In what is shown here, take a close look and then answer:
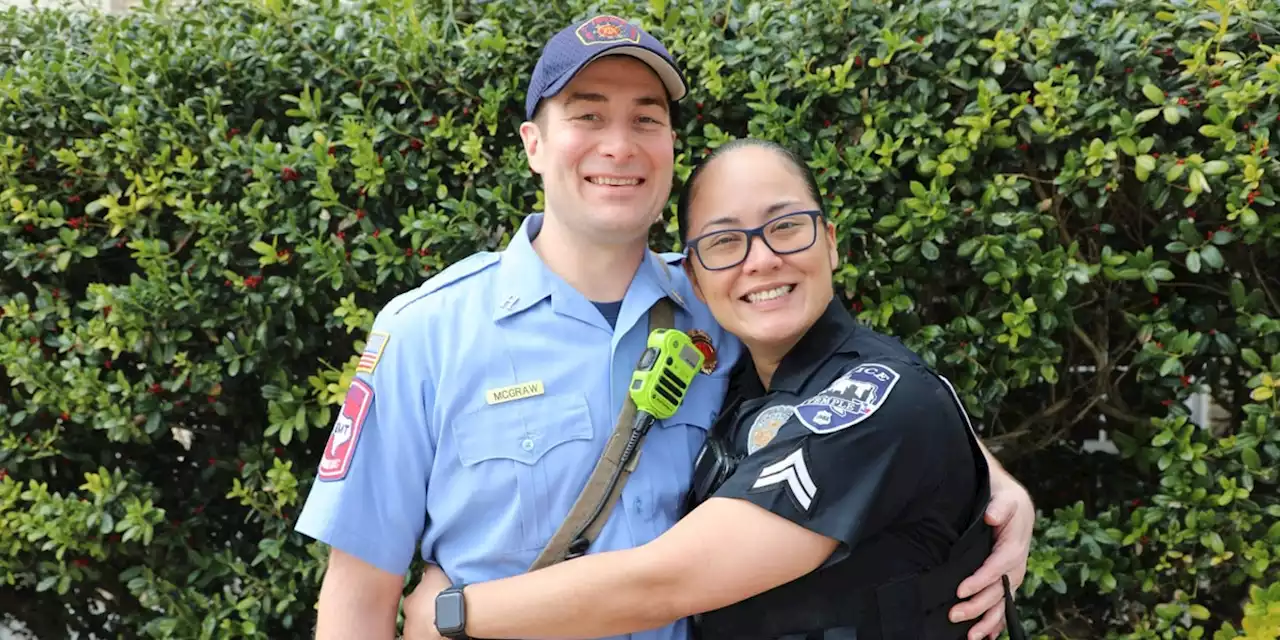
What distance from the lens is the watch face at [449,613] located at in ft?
6.15

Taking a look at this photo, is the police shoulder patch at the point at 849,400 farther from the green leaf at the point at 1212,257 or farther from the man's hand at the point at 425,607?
the green leaf at the point at 1212,257

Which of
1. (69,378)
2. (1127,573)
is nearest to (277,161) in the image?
(69,378)

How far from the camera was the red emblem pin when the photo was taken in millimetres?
2182

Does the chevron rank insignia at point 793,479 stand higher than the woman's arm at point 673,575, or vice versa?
the chevron rank insignia at point 793,479

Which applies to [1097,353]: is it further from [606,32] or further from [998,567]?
[606,32]

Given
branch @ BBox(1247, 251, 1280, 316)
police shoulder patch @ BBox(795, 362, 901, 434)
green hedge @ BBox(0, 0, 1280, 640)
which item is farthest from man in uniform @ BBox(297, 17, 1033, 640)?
branch @ BBox(1247, 251, 1280, 316)

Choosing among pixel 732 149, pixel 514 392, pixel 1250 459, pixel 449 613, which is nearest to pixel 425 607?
pixel 449 613

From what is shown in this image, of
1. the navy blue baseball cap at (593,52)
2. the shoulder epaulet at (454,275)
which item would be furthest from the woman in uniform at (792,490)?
the shoulder epaulet at (454,275)

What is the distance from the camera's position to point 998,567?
1946 mm

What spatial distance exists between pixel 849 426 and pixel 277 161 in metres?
1.95

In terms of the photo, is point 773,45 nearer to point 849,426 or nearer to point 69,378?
point 849,426

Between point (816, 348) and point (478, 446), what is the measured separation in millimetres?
697

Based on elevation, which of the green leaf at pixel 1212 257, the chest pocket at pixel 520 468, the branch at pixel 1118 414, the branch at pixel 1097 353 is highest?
the chest pocket at pixel 520 468

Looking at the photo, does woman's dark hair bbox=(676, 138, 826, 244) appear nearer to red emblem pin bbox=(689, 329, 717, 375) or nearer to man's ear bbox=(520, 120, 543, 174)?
red emblem pin bbox=(689, 329, 717, 375)
